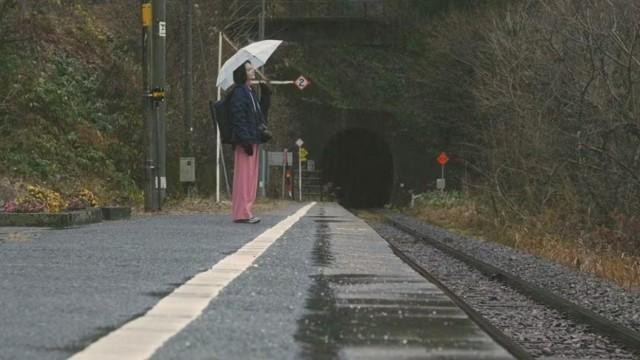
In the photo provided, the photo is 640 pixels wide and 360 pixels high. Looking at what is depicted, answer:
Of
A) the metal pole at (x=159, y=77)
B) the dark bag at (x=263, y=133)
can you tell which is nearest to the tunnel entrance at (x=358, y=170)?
the metal pole at (x=159, y=77)

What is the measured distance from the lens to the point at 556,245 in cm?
A: 1464

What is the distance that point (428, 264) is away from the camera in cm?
1105

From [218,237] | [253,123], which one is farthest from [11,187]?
[218,237]

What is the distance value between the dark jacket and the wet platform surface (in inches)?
190

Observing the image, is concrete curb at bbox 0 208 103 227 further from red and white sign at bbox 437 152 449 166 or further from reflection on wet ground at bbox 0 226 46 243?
red and white sign at bbox 437 152 449 166

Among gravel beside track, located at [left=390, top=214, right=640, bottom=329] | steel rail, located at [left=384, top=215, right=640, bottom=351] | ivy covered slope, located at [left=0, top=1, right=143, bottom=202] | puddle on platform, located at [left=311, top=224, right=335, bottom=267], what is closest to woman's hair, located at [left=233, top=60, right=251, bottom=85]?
puddle on platform, located at [left=311, top=224, right=335, bottom=267]

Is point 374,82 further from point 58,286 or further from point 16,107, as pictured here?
point 58,286

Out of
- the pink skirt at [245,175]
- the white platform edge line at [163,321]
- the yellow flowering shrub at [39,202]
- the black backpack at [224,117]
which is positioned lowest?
the white platform edge line at [163,321]

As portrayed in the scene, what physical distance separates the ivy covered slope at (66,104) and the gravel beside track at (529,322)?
33.0 ft

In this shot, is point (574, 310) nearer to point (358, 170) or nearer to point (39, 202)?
point (39, 202)

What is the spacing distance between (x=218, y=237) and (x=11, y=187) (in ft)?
21.1

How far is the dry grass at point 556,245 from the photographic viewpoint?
37.1 feet

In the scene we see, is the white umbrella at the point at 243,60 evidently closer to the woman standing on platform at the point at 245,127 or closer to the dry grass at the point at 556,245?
the woman standing on platform at the point at 245,127

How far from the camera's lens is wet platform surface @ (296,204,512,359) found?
11.0 ft
